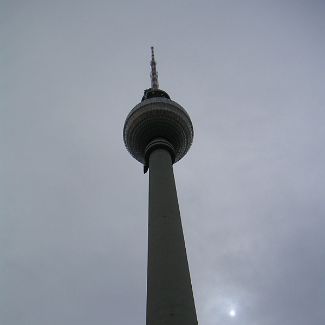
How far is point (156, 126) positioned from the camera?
5731cm

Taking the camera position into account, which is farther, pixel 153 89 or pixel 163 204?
pixel 153 89

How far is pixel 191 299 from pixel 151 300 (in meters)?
3.94

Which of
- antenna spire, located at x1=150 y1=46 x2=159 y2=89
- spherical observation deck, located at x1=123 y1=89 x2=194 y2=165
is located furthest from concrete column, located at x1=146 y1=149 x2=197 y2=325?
antenna spire, located at x1=150 y1=46 x2=159 y2=89

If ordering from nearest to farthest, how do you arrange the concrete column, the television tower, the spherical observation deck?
the concrete column → the television tower → the spherical observation deck

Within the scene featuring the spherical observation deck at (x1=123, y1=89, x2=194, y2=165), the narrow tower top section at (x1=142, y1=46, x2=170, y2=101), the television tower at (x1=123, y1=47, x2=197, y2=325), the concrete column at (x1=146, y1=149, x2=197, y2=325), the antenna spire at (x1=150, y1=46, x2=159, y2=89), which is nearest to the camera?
the concrete column at (x1=146, y1=149, x2=197, y2=325)

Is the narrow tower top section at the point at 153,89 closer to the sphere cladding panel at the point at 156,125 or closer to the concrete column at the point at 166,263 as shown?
the sphere cladding panel at the point at 156,125

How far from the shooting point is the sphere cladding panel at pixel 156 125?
57.3 metres

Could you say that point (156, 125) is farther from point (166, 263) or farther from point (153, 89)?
point (166, 263)

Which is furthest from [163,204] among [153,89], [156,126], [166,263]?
[153,89]

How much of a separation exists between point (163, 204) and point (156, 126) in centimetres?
1672

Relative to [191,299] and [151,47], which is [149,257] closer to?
[191,299]

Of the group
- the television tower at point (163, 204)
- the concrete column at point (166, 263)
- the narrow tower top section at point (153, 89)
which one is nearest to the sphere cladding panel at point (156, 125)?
the television tower at point (163, 204)

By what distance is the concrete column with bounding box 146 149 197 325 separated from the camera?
1366 inches

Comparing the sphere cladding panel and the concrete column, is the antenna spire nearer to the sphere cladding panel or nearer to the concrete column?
the sphere cladding panel
